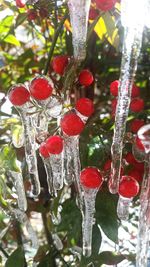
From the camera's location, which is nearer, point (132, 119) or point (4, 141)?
point (132, 119)

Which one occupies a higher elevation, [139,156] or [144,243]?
[139,156]

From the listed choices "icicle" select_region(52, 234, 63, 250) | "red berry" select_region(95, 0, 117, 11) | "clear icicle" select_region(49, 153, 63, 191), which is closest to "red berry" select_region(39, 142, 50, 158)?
"clear icicle" select_region(49, 153, 63, 191)

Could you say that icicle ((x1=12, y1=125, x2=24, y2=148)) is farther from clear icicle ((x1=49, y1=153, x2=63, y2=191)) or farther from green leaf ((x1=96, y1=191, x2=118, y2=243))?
green leaf ((x1=96, y1=191, x2=118, y2=243))

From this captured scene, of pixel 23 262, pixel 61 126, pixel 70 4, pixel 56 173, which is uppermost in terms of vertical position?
pixel 70 4

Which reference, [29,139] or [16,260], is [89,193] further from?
[16,260]

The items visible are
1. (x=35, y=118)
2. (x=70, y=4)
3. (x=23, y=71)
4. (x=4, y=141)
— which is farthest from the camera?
(x=23, y=71)

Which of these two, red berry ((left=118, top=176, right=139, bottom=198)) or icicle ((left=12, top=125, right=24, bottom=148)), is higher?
icicle ((left=12, top=125, right=24, bottom=148))

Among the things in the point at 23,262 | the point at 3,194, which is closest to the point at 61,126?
the point at 3,194

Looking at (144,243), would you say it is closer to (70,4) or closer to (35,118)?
(35,118)

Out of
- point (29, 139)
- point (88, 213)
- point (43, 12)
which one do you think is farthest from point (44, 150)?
point (43, 12)
